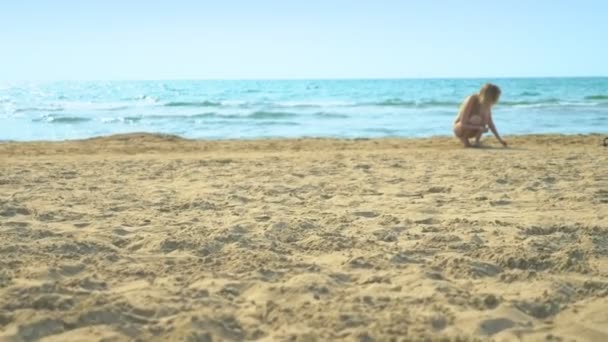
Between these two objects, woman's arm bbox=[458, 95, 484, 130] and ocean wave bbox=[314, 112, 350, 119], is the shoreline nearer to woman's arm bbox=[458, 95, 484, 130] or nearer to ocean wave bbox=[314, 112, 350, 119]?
woman's arm bbox=[458, 95, 484, 130]

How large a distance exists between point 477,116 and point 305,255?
6147 mm

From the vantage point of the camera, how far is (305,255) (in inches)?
127

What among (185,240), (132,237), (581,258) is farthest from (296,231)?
(581,258)

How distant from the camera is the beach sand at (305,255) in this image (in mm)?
2365

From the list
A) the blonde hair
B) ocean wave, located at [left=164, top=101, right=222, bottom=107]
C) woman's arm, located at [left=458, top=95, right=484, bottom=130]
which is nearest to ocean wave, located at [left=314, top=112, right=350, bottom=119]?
ocean wave, located at [left=164, top=101, right=222, bottom=107]

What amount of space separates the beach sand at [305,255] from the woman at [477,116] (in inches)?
96.3

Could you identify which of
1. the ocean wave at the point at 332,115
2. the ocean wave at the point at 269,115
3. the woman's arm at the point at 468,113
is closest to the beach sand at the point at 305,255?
the woman's arm at the point at 468,113

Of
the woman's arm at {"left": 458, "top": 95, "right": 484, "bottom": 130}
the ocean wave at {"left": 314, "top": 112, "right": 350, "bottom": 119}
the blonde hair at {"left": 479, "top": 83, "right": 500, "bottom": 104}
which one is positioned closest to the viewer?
the blonde hair at {"left": 479, "top": 83, "right": 500, "bottom": 104}

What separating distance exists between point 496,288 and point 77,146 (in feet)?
27.0

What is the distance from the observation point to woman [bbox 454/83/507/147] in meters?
8.48

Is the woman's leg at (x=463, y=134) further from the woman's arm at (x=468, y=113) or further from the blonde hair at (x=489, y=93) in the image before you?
the blonde hair at (x=489, y=93)

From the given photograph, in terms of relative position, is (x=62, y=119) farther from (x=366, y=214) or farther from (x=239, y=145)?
(x=366, y=214)

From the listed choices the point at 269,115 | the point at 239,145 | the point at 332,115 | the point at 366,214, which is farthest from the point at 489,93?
the point at 269,115

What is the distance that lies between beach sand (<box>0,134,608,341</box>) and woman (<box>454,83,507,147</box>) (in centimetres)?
245
